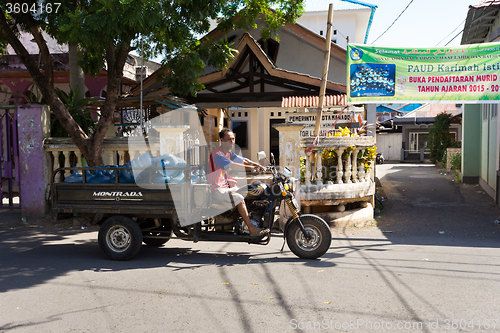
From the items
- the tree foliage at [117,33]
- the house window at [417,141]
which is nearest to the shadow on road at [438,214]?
the tree foliage at [117,33]

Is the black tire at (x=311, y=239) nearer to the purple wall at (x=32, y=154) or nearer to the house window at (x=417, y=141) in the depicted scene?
the purple wall at (x=32, y=154)

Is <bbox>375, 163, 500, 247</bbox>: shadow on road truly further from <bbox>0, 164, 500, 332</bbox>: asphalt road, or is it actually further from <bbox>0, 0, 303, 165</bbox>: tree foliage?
<bbox>0, 0, 303, 165</bbox>: tree foliage

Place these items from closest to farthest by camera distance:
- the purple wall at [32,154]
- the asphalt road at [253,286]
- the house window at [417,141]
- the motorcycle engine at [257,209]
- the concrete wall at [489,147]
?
the asphalt road at [253,286] → the motorcycle engine at [257,209] → the purple wall at [32,154] → the concrete wall at [489,147] → the house window at [417,141]

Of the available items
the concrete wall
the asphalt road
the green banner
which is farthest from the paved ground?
the green banner

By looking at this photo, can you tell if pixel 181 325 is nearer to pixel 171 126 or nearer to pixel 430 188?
pixel 171 126

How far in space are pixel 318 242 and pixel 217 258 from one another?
140 cm

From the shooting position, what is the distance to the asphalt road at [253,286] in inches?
132

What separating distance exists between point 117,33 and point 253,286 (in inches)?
180

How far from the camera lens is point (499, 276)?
14.7ft

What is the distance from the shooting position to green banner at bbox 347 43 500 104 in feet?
23.5

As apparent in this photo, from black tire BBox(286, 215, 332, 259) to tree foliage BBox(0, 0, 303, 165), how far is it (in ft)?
12.1

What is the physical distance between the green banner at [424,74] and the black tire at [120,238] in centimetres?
481

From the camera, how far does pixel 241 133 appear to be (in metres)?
14.6

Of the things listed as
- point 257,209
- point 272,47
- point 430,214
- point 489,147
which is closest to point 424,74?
point 430,214
